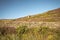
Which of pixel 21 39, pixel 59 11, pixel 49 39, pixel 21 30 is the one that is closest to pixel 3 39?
pixel 21 39

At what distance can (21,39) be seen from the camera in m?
7.42

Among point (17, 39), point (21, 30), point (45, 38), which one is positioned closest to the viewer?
point (17, 39)

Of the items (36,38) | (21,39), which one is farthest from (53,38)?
(21,39)

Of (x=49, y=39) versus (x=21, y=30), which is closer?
(x=49, y=39)

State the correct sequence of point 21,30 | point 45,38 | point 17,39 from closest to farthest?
point 17,39
point 45,38
point 21,30

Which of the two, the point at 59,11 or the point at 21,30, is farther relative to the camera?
the point at 59,11

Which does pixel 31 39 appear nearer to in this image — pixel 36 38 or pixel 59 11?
pixel 36 38

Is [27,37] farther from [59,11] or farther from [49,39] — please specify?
[59,11]

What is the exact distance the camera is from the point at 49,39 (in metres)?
7.36

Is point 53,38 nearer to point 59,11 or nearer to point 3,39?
point 3,39

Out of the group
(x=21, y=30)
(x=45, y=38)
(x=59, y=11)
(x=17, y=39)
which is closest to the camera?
(x=17, y=39)

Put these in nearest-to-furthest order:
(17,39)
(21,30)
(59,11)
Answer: (17,39)
(21,30)
(59,11)

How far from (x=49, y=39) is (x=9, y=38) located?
1629 mm

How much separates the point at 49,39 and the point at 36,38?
515 millimetres
